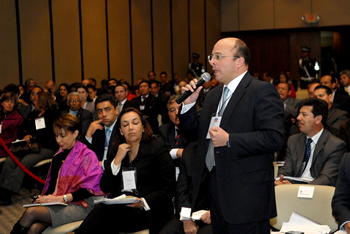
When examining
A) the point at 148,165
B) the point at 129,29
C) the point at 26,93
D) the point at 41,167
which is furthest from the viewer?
the point at 129,29

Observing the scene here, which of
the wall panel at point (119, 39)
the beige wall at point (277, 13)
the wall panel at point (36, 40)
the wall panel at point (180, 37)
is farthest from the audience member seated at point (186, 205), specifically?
the beige wall at point (277, 13)

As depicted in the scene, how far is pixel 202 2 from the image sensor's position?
15.5 m

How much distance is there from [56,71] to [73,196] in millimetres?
6850

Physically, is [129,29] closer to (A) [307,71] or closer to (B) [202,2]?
(B) [202,2]

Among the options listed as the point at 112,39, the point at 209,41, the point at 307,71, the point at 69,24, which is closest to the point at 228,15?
the point at 209,41

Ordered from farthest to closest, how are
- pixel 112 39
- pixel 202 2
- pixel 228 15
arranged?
pixel 228 15 → pixel 202 2 → pixel 112 39

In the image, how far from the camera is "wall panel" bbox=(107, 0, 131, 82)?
10977mm

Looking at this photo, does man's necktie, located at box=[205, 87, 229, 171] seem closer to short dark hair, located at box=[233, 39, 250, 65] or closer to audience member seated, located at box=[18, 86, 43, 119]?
short dark hair, located at box=[233, 39, 250, 65]

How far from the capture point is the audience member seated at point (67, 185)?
9.14ft

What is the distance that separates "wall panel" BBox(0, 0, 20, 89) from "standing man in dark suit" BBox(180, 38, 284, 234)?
23.6 feet

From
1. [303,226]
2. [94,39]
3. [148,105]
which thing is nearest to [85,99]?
[148,105]

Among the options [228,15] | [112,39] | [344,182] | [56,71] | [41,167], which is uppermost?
[228,15]

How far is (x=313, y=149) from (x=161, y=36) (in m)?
10.6

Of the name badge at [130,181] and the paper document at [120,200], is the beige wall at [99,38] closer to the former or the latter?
the name badge at [130,181]
